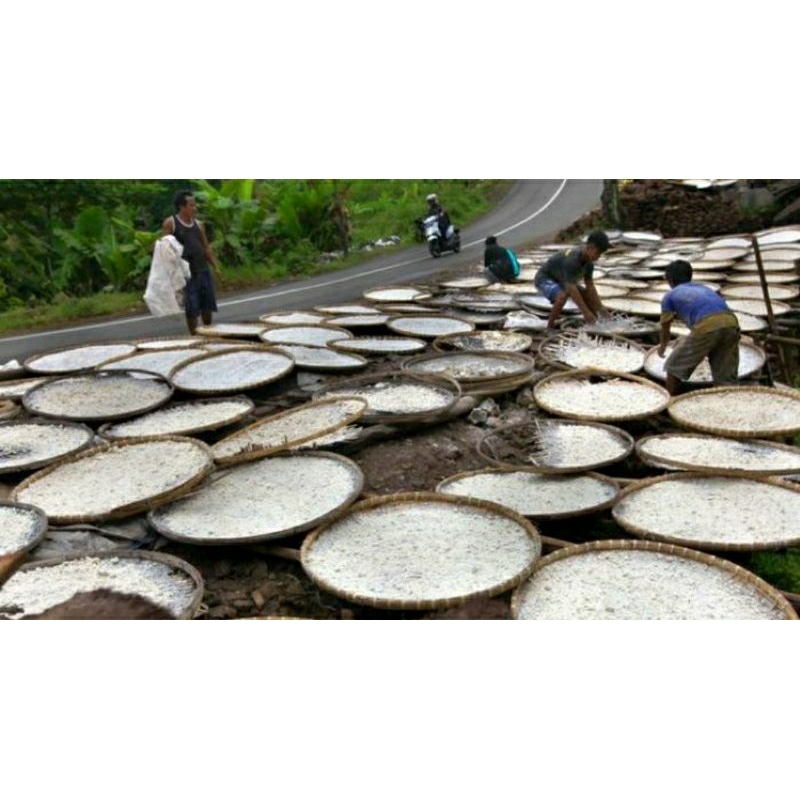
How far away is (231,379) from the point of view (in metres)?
3.80

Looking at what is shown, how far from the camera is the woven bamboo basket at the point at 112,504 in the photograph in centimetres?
252

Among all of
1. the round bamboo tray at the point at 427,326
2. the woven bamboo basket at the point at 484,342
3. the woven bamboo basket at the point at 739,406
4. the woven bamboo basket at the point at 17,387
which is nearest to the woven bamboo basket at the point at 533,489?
the woven bamboo basket at the point at 739,406

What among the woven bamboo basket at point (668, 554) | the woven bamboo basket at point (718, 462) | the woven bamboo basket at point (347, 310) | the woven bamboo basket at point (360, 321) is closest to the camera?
the woven bamboo basket at point (668, 554)

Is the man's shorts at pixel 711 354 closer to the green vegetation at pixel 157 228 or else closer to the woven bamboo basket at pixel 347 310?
the green vegetation at pixel 157 228

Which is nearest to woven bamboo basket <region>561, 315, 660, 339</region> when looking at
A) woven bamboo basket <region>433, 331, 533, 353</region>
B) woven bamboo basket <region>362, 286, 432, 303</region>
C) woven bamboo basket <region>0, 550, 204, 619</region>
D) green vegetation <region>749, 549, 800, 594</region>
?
woven bamboo basket <region>433, 331, 533, 353</region>

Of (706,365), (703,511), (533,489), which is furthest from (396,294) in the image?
(703,511)

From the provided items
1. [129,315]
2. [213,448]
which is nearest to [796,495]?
[213,448]

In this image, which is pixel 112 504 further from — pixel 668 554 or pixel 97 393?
pixel 668 554

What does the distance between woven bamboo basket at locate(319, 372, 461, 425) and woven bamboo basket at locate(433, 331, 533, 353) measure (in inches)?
25.7

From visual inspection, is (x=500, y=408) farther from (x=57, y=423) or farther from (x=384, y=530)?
(x=57, y=423)

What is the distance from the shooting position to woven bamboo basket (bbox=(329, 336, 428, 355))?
14.2 feet

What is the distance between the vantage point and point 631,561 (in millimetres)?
2283

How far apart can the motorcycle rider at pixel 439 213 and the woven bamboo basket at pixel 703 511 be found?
400cm
